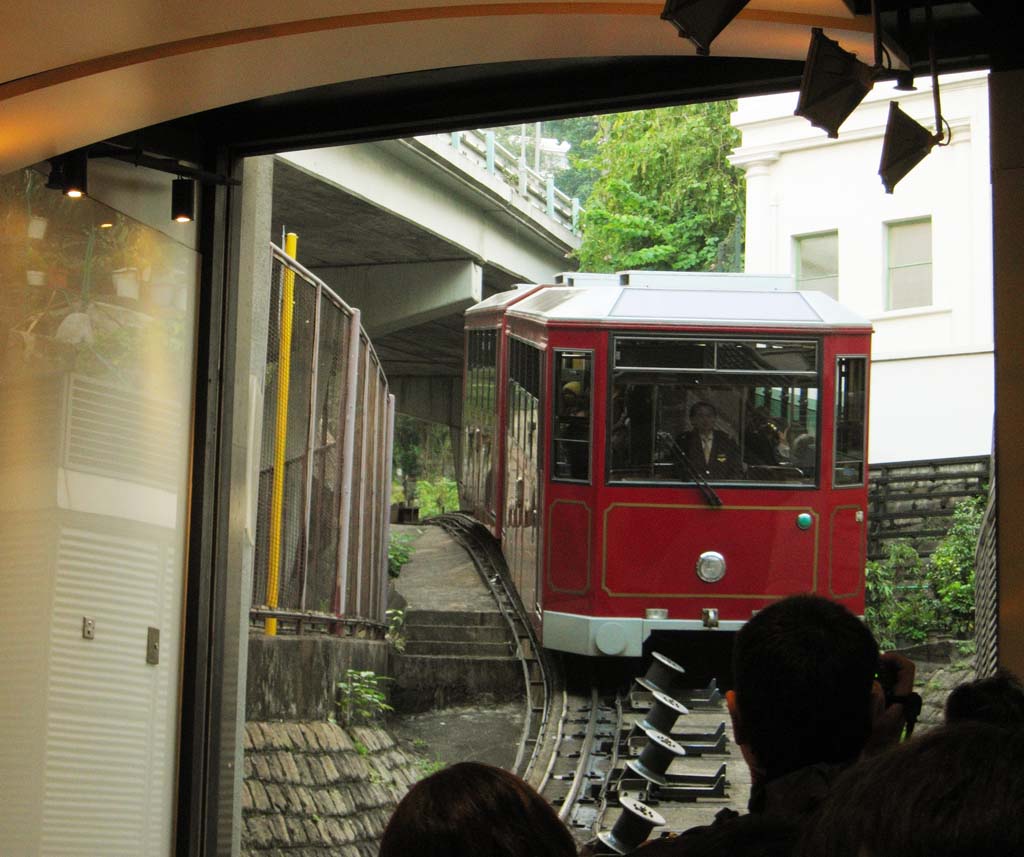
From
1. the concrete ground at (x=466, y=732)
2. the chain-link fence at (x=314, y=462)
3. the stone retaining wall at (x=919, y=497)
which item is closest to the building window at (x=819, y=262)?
the stone retaining wall at (x=919, y=497)

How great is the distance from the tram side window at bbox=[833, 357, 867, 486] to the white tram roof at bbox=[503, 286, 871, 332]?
0.33 meters

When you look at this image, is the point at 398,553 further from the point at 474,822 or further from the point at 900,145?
the point at 474,822

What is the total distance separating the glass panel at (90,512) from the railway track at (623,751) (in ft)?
7.92

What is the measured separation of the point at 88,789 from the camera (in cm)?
557

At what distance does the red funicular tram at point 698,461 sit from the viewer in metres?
12.4

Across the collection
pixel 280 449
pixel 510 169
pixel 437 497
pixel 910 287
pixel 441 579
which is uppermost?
pixel 510 169

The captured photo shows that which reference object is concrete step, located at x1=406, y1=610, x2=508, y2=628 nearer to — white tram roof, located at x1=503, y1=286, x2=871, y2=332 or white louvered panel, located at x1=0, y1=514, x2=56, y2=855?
white tram roof, located at x1=503, y1=286, x2=871, y2=332

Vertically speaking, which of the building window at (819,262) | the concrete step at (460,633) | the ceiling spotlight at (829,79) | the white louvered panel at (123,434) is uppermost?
the building window at (819,262)

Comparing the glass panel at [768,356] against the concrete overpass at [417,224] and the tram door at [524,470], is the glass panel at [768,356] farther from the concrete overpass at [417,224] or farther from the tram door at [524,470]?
the concrete overpass at [417,224]

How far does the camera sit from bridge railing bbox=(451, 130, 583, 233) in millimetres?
21672

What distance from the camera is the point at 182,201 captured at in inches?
241

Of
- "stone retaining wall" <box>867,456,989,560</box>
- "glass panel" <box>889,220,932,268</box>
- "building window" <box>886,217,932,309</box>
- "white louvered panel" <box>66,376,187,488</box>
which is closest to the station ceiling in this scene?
"white louvered panel" <box>66,376,187,488</box>

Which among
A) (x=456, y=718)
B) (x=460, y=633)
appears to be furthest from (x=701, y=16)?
(x=460, y=633)

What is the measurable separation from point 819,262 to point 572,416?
1227cm
